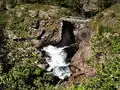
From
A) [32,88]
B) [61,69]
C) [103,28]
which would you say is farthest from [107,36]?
[32,88]

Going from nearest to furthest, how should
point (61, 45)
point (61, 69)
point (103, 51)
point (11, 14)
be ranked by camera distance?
1. point (103, 51)
2. point (61, 69)
3. point (61, 45)
4. point (11, 14)

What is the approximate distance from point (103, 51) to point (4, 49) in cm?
689

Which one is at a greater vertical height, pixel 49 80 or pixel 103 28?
pixel 103 28

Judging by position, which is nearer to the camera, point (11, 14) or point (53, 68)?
point (53, 68)

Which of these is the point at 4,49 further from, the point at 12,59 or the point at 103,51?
the point at 103,51

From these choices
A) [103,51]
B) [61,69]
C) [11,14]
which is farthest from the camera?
[11,14]

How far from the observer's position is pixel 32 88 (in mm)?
21703

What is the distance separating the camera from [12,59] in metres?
23.8

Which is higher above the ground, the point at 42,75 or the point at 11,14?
the point at 11,14

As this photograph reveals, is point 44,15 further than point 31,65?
Yes

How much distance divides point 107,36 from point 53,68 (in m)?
4.16

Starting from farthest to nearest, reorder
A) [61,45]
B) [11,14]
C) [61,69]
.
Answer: [11,14] → [61,45] → [61,69]

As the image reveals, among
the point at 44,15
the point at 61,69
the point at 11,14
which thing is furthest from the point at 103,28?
the point at 11,14

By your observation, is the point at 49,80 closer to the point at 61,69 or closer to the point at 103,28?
the point at 61,69
